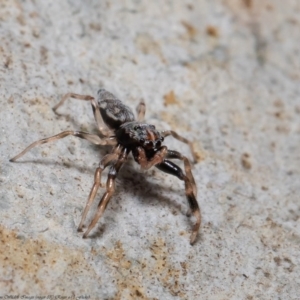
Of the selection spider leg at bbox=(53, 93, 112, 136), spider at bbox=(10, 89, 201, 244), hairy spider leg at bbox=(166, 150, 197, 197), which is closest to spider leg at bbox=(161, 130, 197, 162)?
spider at bbox=(10, 89, 201, 244)

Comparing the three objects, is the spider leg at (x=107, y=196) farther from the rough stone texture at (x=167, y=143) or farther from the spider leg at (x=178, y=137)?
the spider leg at (x=178, y=137)

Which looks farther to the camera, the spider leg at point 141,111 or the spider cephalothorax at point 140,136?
the spider leg at point 141,111

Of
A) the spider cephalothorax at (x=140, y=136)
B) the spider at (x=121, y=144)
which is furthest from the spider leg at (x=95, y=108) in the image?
the spider cephalothorax at (x=140, y=136)

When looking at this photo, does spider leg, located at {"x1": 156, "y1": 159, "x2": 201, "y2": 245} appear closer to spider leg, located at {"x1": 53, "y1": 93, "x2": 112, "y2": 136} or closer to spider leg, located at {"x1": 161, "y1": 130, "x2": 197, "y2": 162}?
spider leg, located at {"x1": 161, "y1": 130, "x2": 197, "y2": 162}

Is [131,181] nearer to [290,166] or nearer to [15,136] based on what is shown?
[15,136]

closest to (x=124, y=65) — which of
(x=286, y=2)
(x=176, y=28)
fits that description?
(x=176, y=28)

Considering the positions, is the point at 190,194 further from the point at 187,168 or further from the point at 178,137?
the point at 178,137
